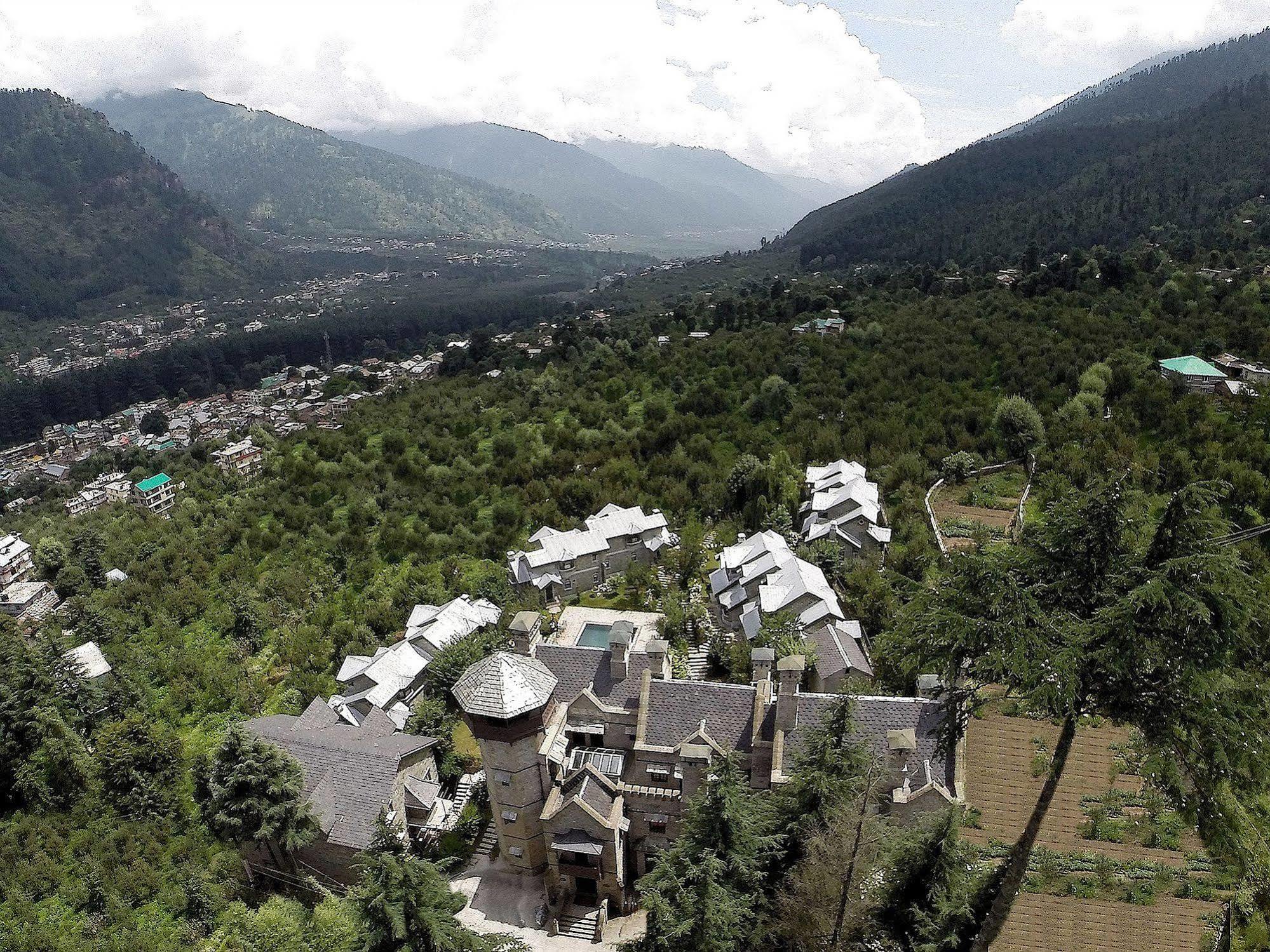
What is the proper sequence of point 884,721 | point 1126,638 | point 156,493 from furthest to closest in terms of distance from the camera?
point 156,493, point 884,721, point 1126,638

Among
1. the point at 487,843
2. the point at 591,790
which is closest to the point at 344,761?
the point at 487,843

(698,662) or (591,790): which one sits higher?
(591,790)

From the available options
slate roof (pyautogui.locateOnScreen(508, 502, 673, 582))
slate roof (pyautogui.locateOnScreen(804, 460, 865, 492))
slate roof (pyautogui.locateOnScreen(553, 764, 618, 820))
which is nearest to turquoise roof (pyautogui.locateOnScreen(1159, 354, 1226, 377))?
slate roof (pyautogui.locateOnScreen(804, 460, 865, 492))

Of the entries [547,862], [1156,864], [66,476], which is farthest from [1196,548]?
[66,476]

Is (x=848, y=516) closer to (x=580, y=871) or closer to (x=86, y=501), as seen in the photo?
(x=580, y=871)

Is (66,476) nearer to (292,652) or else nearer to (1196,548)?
(292,652)

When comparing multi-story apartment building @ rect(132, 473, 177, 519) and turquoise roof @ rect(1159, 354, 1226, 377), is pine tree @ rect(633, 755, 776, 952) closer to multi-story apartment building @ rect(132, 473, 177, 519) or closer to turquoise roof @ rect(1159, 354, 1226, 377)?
turquoise roof @ rect(1159, 354, 1226, 377)
